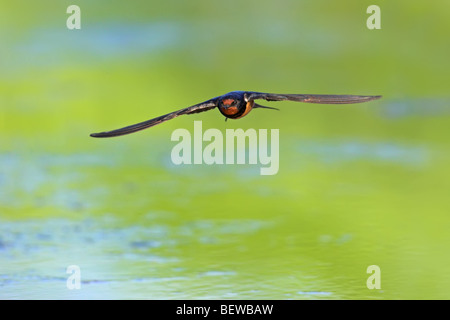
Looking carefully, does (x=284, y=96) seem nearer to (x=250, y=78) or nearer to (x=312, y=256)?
(x=312, y=256)

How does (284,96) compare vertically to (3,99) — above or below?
below

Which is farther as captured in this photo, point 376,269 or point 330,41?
point 330,41

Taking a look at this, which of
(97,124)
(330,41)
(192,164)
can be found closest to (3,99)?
(97,124)

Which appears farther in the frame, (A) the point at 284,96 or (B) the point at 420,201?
(B) the point at 420,201

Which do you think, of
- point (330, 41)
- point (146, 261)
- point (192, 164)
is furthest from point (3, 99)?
point (146, 261)
